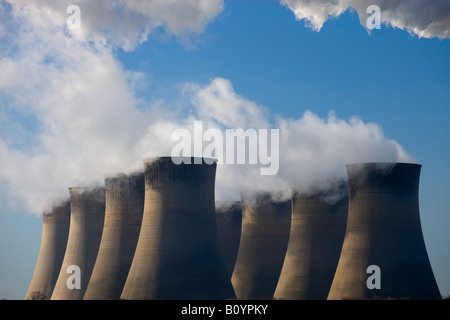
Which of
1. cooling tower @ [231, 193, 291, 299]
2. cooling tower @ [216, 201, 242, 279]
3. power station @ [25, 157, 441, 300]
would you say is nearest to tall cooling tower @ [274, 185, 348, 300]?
power station @ [25, 157, 441, 300]

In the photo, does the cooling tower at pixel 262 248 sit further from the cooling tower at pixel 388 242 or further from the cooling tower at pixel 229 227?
the cooling tower at pixel 388 242

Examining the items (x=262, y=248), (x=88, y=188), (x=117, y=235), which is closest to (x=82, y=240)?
(x=88, y=188)

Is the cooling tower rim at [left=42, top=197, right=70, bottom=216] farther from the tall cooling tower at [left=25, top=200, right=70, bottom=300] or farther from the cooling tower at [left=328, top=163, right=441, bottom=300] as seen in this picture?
the cooling tower at [left=328, top=163, right=441, bottom=300]

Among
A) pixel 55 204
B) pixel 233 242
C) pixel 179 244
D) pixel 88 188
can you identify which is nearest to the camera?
pixel 179 244

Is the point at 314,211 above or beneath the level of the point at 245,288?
above

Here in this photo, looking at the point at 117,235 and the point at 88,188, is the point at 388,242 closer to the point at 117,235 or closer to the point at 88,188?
the point at 117,235

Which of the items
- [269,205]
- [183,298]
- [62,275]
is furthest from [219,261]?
[62,275]
